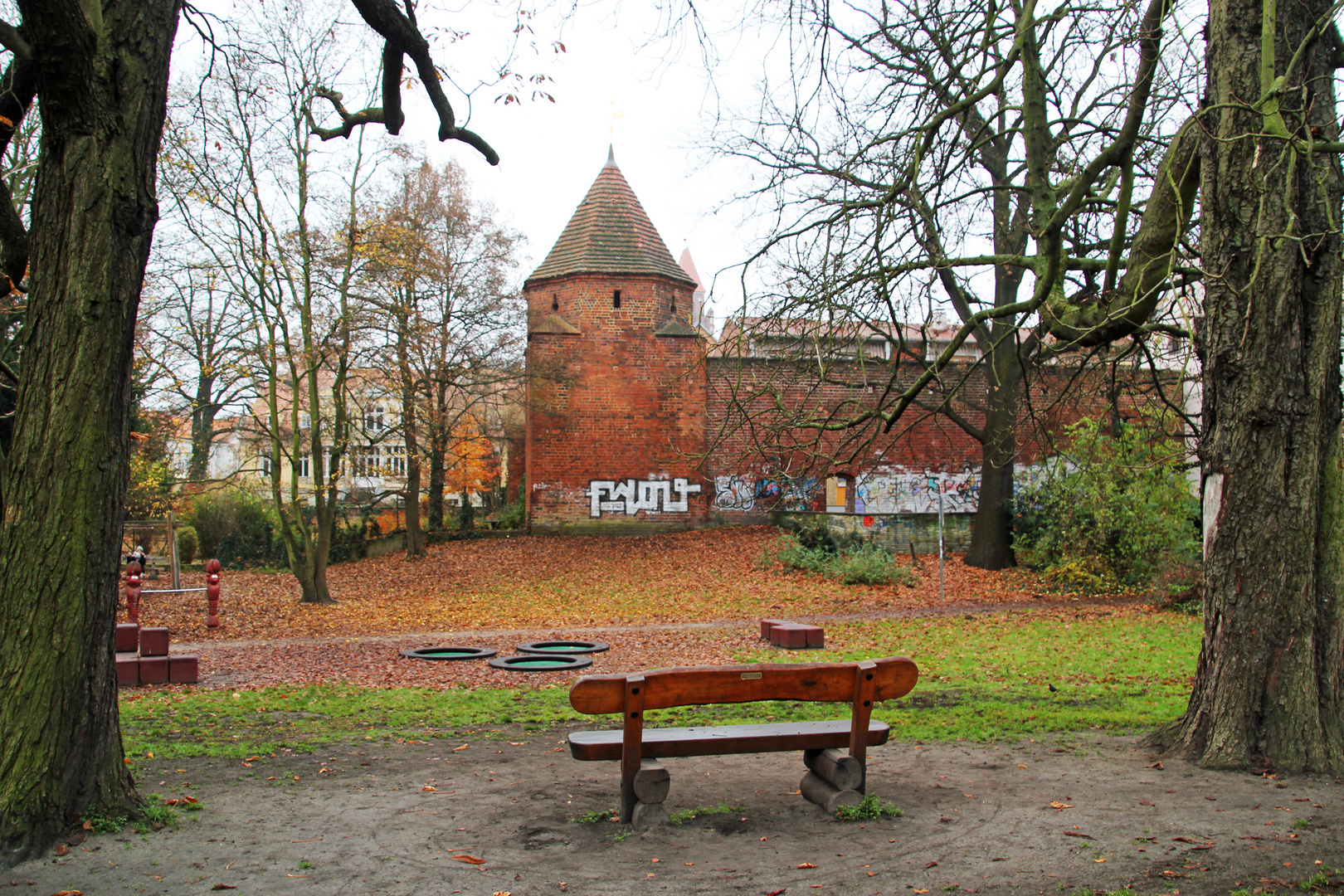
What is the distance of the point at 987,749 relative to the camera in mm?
5938

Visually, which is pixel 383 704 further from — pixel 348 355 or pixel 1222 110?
pixel 348 355

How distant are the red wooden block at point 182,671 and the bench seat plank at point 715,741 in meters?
6.13

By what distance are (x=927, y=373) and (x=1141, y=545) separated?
11131 millimetres

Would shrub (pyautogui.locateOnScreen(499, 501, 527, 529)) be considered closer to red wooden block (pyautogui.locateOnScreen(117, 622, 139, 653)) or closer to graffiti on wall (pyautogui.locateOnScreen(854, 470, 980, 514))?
graffiti on wall (pyautogui.locateOnScreen(854, 470, 980, 514))

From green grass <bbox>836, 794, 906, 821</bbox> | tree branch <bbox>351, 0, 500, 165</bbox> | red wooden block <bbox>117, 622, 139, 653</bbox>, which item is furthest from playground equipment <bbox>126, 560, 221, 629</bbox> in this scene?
green grass <bbox>836, 794, 906, 821</bbox>

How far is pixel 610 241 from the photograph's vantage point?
26.8 m

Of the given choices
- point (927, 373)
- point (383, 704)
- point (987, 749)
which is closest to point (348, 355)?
point (383, 704)

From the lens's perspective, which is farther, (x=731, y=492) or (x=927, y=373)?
(x=731, y=492)

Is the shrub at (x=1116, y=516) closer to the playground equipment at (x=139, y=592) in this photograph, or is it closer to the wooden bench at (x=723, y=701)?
the wooden bench at (x=723, y=701)

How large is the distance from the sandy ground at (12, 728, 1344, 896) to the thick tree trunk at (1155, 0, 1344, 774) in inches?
13.7

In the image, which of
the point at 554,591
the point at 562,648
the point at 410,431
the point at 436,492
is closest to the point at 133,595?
the point at 562,648

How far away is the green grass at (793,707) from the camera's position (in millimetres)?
6539

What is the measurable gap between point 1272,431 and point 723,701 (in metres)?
3.35

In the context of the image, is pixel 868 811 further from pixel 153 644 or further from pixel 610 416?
pixel 610 416
